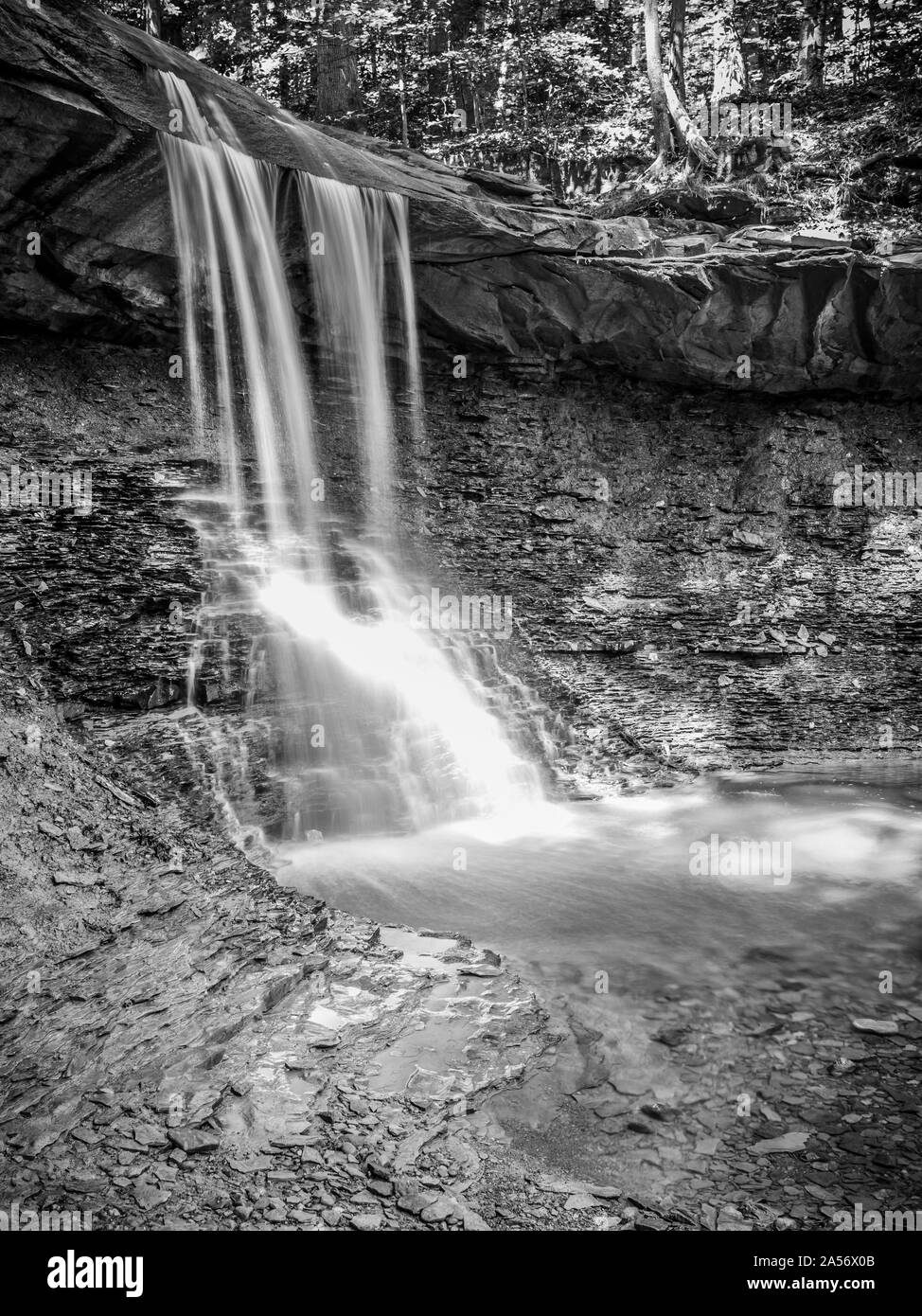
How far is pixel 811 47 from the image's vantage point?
1653 centimetres

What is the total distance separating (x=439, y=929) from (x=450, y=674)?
11.3ft

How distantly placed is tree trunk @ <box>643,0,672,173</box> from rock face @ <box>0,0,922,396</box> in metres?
4.36

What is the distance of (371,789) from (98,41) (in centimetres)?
741

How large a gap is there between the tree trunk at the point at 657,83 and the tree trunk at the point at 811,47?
3675 millimetres

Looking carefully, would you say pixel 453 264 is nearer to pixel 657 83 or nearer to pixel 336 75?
pixel 657 83

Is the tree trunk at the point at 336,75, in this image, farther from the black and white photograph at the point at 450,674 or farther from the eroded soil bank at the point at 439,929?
the eroded soil bank at the point at 439,929

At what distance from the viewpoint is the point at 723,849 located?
700cm

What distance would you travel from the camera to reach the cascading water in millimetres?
7316

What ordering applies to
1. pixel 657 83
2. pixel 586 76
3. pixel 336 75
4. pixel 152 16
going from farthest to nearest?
1. pixel 586 76
2. pixel 152 16
3. pixel 336 75
4. pixel 657 83

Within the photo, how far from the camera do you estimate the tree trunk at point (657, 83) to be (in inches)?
570

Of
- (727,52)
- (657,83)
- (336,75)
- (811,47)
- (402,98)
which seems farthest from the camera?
(727,52)

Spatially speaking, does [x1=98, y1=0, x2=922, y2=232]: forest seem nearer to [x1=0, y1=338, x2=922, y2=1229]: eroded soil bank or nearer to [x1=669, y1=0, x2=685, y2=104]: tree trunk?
[x1=669, y1=0, x2=685, y2=104]: tree trunk

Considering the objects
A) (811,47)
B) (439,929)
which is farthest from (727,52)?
(439,929)
